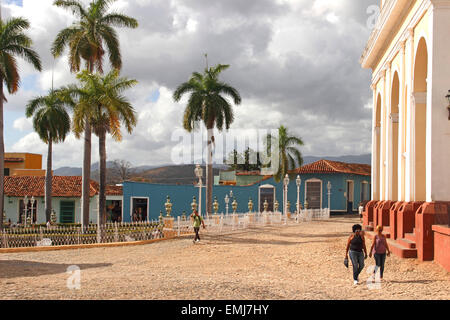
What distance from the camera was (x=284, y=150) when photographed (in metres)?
39.3

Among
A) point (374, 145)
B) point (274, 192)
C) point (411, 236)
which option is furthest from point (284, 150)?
point (411, 236)

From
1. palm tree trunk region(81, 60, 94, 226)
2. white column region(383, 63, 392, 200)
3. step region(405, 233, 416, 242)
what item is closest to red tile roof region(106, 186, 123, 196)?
palm tree trunk region(81, 60, 94, 226)

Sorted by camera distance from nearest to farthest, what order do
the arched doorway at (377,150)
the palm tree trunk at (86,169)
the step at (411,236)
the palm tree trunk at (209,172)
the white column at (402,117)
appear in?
the step at (411,236), the white column at (402,117), the arched doorway at (377,150), the palm tree trunk at (86,169), the palm tree trunk at (209,172)

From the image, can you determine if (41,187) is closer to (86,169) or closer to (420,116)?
(86,169)

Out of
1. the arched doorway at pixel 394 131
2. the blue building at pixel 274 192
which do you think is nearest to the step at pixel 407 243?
the arched doorway at pixel 394 131

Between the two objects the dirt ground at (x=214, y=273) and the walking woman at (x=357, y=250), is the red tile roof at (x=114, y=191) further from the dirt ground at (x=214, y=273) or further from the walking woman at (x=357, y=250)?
the walking woman at (x=357, y=250)

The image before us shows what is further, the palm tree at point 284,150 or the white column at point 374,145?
the palm tree at point 284,150

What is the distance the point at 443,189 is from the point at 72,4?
65.2 feet

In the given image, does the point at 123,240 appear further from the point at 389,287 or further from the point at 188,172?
the point at 188,172

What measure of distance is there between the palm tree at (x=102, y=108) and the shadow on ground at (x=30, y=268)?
7456 mm

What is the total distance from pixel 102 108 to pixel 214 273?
12611 millimetres

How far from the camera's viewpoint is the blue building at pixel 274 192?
37.2 m

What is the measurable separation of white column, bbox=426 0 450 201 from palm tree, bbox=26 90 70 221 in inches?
991
